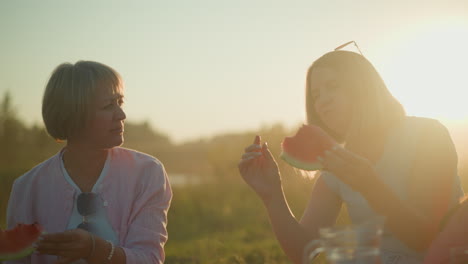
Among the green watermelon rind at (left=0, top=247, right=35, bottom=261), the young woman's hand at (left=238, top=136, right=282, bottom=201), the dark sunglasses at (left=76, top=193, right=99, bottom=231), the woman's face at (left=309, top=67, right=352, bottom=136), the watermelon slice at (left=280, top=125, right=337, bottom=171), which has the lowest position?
the green watermelon rind at (left=0, top=247, right=35, bottom=261)

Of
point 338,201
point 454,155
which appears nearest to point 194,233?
point 338,201

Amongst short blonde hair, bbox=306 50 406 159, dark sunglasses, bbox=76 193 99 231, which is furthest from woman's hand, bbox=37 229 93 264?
short blonde hair, bbox=306 50 406 159

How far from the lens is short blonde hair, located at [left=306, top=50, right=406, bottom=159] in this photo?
298 cm

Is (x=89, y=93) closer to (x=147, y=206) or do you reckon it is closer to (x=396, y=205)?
(x=147, y=206)

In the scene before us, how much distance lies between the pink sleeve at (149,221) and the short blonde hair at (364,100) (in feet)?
4.17

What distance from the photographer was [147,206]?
10.3 ft

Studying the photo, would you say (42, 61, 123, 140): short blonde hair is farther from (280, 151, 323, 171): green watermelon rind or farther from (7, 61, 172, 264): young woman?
(280, 151, 323, 171): green watermelon rind

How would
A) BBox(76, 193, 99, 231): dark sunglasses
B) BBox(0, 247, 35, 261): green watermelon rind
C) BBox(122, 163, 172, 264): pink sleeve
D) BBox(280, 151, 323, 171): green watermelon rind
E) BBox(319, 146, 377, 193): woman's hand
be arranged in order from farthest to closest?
BBox(76, 193, 99, 231): dark sunglasses
BBox(122, 163, 172, 264): pink sleeve
BBox(280, 151, 323, 171): green watermelon rind
BBox(0, 247, 35, 261): green watermelon rind
BBox(319, 146, 377, 193): woman's hand

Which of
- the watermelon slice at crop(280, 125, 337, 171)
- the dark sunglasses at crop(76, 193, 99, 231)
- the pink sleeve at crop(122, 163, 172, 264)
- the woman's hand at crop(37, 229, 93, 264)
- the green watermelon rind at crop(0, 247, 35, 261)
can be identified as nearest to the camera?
the watermelon slice at crop(280, 125, 337, 171)

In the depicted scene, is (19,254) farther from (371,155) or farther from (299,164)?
(371,155)

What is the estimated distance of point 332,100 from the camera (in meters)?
2.92

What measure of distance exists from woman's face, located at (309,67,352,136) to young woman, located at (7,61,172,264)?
1177 mm

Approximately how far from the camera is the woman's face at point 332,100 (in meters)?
2.93

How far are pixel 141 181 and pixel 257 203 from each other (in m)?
11.1
